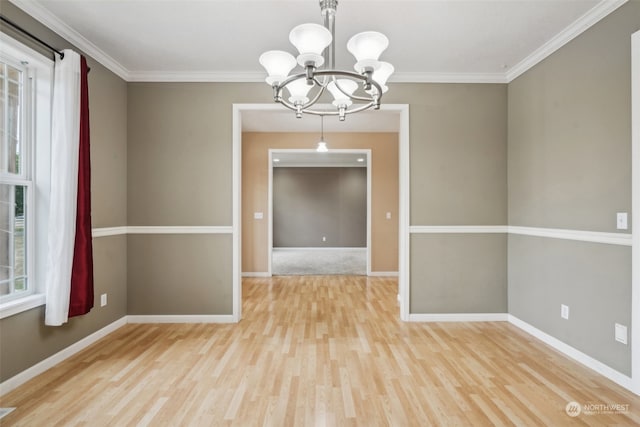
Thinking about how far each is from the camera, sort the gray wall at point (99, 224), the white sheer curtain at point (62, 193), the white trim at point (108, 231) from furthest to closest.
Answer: the white trim at point (108, 231) → the white sheer curtain at point (62, 193) → the gray wall at point (99, 224)

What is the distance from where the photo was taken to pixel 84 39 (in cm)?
290

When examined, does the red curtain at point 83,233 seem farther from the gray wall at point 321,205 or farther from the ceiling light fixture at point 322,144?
the gray wall at point 321,205

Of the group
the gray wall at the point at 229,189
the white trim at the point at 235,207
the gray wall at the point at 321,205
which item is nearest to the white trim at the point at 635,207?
the gray wall at the point at 229,189

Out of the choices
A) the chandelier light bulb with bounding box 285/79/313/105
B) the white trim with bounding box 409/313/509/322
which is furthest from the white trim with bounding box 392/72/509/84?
the white trim with bounding box 409/313/509/322

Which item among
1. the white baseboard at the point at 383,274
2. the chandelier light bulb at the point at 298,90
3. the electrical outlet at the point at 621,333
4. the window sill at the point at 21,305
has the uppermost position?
the chandelier light bulb at the point at 298,90

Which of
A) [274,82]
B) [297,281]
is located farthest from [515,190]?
[297,281]

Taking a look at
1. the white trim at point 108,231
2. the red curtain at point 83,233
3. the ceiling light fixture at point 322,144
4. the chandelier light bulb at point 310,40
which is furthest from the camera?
the ceiling light fixture at point 322,144

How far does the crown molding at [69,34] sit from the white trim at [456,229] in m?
3.52

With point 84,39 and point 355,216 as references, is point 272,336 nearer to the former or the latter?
point 84,39

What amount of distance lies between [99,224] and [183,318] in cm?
131

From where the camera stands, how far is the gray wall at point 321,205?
34.1ft

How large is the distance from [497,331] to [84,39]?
187 inches

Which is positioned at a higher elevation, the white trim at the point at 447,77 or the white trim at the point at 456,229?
the white trim at the point at 447,77

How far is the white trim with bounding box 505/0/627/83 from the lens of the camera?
2.40 m
